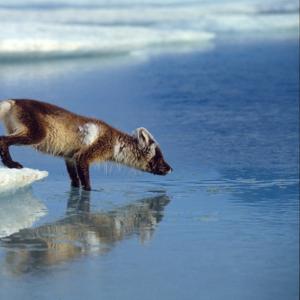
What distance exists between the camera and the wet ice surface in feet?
14.8

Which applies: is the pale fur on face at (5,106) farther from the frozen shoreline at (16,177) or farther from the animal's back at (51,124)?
the frozen shoreline at (16,177)

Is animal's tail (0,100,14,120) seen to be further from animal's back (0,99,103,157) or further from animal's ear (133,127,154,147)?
animal's ear (133,127,154,147)

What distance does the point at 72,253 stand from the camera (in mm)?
5062

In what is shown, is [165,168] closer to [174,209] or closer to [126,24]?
[174,209]

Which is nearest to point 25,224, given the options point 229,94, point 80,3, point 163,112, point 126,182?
point 126,182

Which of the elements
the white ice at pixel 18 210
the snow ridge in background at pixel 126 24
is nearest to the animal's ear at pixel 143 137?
the white ice at pixel 18 210

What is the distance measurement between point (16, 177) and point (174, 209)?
1003 mm

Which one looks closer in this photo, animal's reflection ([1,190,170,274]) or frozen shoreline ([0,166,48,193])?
animal's reflection ([1,190,170,274])

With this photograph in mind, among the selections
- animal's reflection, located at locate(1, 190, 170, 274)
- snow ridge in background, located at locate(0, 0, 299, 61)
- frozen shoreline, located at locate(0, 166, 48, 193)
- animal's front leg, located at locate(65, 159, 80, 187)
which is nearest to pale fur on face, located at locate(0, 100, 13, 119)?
frozen shoreline, located at locate(0, 166, 48, 193)

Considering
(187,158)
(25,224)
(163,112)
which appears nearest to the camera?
(25,224)

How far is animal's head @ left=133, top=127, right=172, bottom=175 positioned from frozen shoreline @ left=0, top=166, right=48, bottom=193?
0.90 m

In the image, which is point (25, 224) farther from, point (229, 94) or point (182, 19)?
point (182, 19)

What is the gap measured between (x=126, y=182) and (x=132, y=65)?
23.2 feet

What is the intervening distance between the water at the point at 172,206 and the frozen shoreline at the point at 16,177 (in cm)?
10
